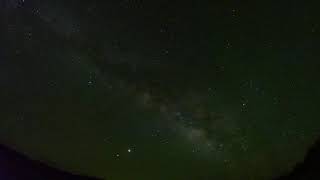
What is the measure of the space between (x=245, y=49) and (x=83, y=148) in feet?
1.49

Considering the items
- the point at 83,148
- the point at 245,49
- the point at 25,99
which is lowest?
the point at 83,148

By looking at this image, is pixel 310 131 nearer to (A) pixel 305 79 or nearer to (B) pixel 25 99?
(A) pixel 305 79

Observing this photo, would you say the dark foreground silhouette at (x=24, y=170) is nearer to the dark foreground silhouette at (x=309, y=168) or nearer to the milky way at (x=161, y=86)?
the milky way at (x=161, y=86)

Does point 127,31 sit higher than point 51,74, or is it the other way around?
point 127,31

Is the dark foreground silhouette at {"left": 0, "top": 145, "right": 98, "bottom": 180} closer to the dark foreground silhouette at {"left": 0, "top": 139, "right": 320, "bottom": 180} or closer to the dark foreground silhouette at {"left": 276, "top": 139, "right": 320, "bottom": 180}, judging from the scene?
the dark foreground silhouette at {"left": 0, "top": 139, "right": 320, "bottom": 180}

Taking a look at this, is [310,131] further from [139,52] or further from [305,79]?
[139,52]

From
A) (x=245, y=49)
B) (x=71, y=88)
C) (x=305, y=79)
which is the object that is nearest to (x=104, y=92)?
(x=71, y=88)

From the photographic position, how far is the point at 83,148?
133 cm

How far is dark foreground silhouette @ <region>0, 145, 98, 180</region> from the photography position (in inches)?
53.3

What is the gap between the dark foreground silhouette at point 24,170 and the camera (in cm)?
135

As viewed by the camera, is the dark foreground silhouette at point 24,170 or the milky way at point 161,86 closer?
the milky way at point 161,86

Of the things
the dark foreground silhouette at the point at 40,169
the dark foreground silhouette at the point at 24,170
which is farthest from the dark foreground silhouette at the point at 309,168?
the dark foreground silhouette at the point at 24,170

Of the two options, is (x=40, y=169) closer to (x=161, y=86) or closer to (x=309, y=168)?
(x=161, y=86)

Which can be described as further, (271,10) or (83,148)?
(83,148)
